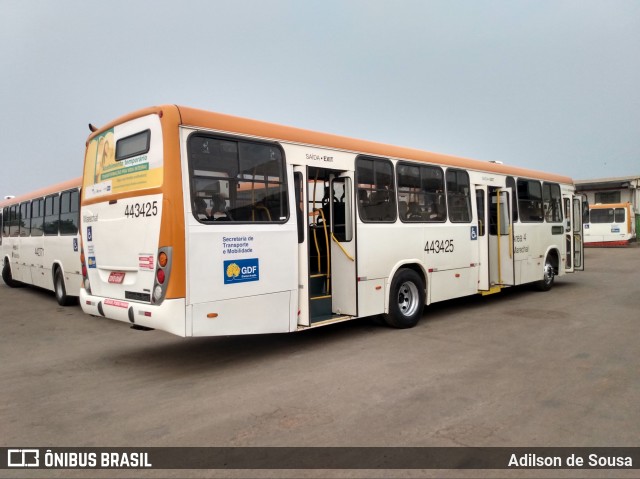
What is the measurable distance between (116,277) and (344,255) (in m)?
3.27

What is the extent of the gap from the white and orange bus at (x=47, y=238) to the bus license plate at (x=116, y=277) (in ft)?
17.3

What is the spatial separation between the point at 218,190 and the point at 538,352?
475 centimetres

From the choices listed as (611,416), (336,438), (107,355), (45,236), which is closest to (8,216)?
(45,236)

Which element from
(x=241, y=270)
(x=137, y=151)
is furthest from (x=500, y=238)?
(x=137, y=151)

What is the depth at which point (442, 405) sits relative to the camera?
4680 millimetres

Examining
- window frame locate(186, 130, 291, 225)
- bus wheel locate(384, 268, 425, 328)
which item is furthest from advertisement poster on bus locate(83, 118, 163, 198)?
bus wheel locate(384, 268, 425, 328)

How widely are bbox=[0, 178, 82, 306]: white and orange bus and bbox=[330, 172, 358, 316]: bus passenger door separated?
21.3 feet

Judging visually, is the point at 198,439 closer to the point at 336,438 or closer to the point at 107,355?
the point at 336,438

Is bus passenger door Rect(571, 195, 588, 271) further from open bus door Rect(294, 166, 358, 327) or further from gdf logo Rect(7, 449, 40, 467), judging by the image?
gdf logo Rect(7, 449, 40, 467)

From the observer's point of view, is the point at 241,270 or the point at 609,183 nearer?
the point at 241,270

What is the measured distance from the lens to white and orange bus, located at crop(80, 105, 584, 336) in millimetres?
5492

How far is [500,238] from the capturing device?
10.5m

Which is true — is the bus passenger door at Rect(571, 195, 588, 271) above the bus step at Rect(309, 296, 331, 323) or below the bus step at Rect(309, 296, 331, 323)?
above

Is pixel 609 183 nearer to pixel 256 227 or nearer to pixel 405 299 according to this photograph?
pixel 405 299
